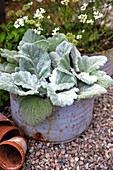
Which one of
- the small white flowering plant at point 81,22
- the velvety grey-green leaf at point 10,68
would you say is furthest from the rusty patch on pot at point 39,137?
the small white flowering plant at point 81,22

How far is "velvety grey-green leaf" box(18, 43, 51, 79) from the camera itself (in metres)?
1.58

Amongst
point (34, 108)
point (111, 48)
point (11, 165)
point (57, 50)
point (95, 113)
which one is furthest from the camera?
point (111, 48)

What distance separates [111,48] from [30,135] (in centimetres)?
125

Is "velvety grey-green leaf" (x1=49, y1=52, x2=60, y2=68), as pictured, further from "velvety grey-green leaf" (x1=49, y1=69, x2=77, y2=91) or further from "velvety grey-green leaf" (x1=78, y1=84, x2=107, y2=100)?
"velvety grey-green leaf" (x1=78, y1=84, x2=107, y2=100)

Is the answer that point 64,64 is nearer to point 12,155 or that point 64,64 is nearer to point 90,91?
point 90,91

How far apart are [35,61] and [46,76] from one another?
16 centimetres

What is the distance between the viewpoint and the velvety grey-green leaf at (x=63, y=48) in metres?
1.57

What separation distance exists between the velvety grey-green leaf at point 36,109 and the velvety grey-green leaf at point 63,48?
410 mm

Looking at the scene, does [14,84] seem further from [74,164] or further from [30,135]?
[74,164]

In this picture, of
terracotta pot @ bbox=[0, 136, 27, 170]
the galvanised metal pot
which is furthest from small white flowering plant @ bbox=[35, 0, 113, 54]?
terracotta pot @ bbox=[0, 136, 27, 170]

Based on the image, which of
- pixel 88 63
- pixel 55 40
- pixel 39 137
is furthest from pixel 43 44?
pixel 39 137

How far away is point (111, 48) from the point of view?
223 cm

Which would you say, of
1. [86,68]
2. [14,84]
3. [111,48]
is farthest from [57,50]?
[111,48]

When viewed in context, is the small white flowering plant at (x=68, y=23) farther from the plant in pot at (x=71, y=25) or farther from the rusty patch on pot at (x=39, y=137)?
the rusty patch on pot at (x=39, y=137)
